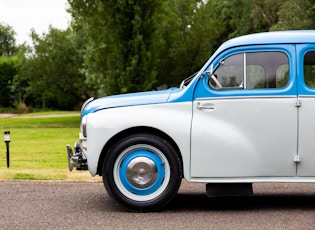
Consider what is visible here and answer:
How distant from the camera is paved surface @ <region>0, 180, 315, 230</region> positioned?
6266mm

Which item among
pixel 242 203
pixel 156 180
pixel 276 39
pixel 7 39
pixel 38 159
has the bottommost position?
pixel 38 159

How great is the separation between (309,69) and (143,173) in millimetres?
2114

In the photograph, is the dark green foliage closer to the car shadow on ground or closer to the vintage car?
the car shadow on ground

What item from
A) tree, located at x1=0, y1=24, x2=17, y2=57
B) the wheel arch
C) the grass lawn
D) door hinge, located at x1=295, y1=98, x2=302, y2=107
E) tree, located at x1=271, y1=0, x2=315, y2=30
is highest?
tree, located at x1=0, y1=24, x2=17, y2=57

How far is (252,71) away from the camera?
7027 millimetres

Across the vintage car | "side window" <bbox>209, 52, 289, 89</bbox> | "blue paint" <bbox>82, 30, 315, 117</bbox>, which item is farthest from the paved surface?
"side window" <bbox>209, 52, 289, 89</bbox>

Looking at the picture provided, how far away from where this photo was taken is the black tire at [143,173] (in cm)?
692

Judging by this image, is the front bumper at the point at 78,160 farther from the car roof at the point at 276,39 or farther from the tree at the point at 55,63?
the tree at the point at 55,63

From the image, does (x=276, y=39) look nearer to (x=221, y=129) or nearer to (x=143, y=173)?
(x=221, y=129)

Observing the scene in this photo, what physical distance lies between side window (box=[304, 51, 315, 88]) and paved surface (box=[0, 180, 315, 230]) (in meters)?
1.39

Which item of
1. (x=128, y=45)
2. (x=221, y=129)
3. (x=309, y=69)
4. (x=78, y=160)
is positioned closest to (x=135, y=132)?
(x=78, y=160)

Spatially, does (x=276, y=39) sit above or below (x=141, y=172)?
above

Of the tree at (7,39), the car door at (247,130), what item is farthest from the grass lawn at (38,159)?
the tree at (7,39)

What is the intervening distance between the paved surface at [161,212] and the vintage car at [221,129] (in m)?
0.28
